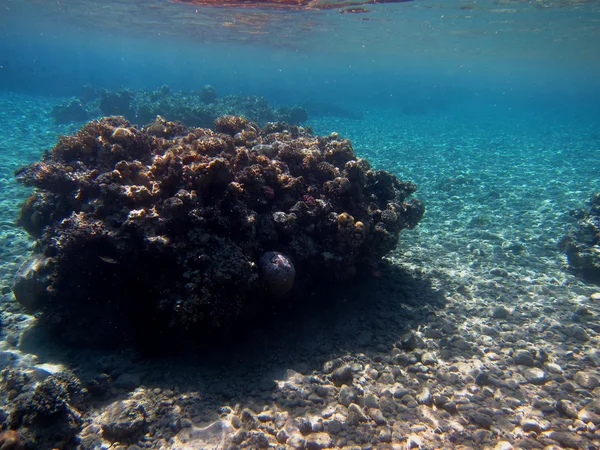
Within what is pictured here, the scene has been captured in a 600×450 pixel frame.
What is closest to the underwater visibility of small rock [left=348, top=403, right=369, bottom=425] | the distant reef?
small rock [left=348, top=403, right=369, bottom=425]

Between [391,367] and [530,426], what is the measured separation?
79.3 inches

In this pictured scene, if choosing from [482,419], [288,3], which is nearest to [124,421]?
[482,419]

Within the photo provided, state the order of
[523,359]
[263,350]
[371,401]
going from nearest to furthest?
[371,401]
[263,350]
[523,359]

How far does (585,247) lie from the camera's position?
367 inches

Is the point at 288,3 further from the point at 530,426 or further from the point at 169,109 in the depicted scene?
the point at 530,426

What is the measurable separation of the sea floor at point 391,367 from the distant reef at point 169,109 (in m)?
16.9

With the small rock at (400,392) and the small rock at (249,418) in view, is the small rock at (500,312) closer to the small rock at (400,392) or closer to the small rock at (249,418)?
the small rock at (400,392)

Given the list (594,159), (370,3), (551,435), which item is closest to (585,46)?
(594,159)

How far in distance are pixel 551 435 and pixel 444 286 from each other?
4073 mm

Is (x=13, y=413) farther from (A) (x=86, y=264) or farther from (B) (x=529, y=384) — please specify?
(B) (x=529, y=384)

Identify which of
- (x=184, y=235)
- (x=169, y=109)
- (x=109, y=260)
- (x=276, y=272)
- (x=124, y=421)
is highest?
(x=184, y=235)

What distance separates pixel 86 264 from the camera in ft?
18.3

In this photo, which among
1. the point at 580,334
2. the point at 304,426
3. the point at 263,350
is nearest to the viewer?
the point at 304,426

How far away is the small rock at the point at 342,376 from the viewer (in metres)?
5.15
